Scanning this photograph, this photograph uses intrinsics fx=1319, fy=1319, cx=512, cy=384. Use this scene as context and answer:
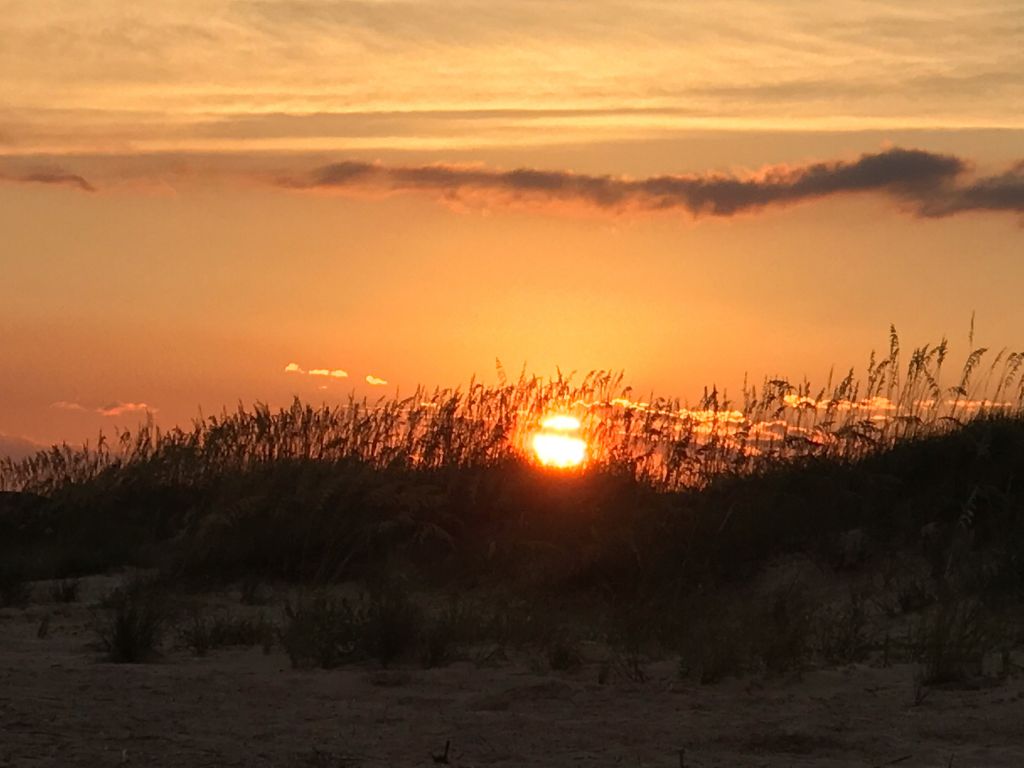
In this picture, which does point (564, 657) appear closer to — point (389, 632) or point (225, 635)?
point (389, 632)

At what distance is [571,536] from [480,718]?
5.28 metres

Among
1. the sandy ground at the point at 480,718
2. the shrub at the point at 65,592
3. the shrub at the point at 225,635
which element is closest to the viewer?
the sandy ground at the point at 480,718

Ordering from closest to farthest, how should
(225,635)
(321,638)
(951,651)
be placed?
(951,651), (321,638), (225,635)

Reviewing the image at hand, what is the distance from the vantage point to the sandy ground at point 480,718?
5.89 meters

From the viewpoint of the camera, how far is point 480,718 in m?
6.77

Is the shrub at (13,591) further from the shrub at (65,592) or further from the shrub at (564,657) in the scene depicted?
the shrub at (564,657)

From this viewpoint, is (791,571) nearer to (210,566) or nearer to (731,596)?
(731,596)

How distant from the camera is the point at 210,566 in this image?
12383mm

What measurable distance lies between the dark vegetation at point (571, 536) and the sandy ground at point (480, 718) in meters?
0.38

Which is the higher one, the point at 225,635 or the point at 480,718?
the point at 480,718

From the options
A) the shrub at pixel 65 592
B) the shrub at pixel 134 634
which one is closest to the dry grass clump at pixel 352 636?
the shrub at pixel 134 634

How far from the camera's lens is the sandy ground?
5891mm

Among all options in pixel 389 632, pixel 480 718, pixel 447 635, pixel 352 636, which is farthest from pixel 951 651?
pixel 352 636

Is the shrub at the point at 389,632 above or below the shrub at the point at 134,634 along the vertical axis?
above
